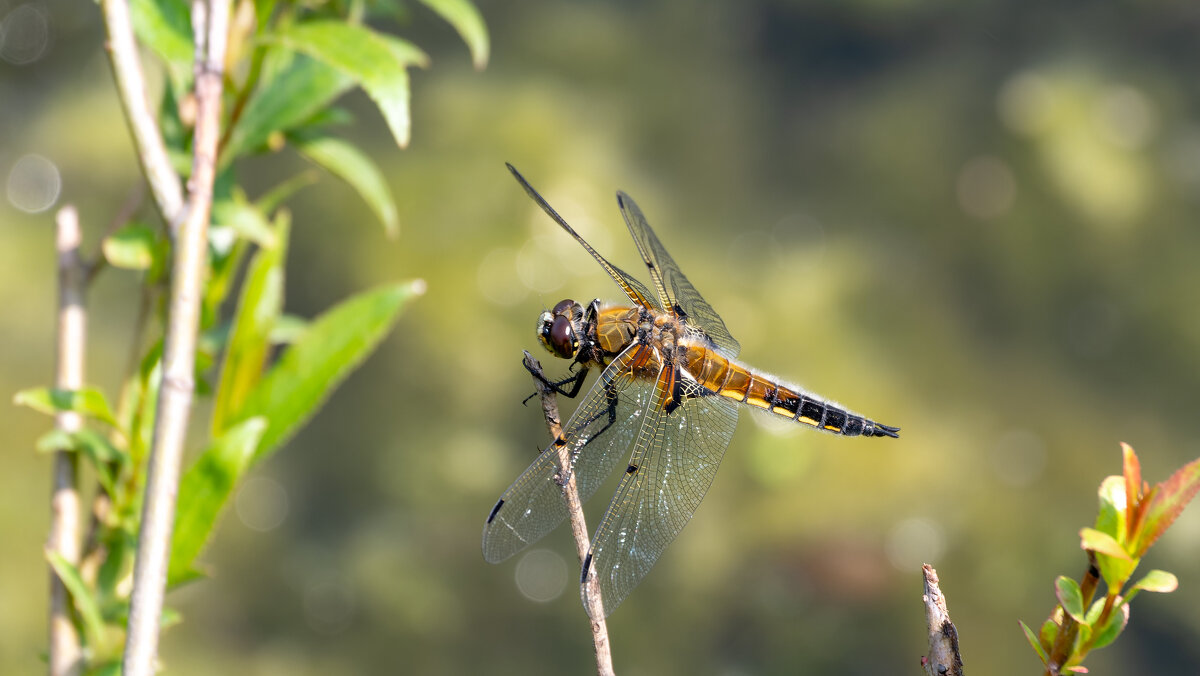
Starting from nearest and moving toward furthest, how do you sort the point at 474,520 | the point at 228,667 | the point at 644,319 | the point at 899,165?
the point at 644,319
the point at 228,667
the point at 474,520
the point at 899,165

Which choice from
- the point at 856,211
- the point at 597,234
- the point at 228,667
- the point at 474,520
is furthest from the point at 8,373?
the point at 856,211

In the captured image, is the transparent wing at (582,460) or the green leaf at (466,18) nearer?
the green leaf at (466,18)

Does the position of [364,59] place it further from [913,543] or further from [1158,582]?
[913,543]

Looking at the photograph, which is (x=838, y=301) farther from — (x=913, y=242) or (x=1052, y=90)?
(x=1052, y=90)

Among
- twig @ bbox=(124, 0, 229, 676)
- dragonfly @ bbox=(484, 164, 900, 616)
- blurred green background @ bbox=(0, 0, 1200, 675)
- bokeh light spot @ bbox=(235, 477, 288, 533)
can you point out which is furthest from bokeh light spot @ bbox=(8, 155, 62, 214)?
twig @ bbox=(124, 0, 229, 676)

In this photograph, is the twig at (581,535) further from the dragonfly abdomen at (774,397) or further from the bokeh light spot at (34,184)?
the bokeh light spot at (34,184)

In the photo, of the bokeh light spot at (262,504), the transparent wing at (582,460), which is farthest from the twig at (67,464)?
the bokeh light spot at (262,504)

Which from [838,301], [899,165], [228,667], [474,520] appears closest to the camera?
[228,667]

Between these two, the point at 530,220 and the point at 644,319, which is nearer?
the point at 644,319
